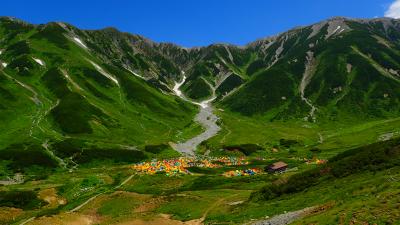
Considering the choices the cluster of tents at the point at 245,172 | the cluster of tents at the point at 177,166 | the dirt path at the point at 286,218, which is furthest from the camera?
the cluster of tents at the point at 177,166

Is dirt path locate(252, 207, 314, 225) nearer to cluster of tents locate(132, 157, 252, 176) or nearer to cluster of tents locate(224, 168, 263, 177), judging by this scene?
cluster of tents locate(132, 157, 252, 176)

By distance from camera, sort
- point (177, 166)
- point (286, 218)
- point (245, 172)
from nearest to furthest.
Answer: point (286, 218) → point (245, 172) → point (177, 166)

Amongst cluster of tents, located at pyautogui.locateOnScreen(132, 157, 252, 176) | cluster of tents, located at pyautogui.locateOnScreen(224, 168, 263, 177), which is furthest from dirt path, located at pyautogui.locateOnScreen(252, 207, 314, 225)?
cluster of tents, located at pyautogui.locateOnScreen(224, 168, 263, 177)

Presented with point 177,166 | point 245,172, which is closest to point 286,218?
point 245,172

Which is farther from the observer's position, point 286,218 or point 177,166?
point 177,166

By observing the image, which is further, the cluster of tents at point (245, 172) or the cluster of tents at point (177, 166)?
the cluster of tents at point (177, 166)

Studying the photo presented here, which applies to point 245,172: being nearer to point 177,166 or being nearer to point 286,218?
point 177,166

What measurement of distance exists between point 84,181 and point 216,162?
5665cm

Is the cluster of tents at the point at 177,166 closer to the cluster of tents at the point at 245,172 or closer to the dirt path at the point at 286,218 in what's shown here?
the cluster of tents at the point at 245,172

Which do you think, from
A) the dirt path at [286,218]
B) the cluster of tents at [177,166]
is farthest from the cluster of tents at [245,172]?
the dirt path at [286,218]

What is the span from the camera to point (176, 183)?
103750 millimetres

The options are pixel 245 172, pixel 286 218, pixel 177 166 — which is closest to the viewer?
pixel 286 218

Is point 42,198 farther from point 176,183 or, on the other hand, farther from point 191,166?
point 191,166

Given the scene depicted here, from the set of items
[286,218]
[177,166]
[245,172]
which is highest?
[177,166]
